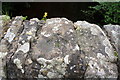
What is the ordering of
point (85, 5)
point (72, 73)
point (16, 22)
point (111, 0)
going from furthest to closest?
point (85, 5) < point (111, 0) < point (16, 22) < point (72, 73)

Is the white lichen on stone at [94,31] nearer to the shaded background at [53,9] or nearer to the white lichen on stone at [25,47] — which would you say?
the white lichen on stone at [25,47]

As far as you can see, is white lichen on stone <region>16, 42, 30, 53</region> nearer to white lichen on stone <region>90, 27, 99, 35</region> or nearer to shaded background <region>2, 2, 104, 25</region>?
white lichen on stone <region>90, 27, 99, 35</region>

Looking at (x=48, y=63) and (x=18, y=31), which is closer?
(x=48, y=63)

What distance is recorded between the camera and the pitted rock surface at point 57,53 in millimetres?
1713

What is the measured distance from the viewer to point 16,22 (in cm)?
219

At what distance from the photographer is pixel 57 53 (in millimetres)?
1747

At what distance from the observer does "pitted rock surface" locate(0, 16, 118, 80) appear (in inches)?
67.4

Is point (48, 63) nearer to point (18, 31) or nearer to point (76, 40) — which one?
point (76, 40)

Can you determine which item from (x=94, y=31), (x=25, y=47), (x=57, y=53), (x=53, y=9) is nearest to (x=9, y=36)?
(x=25, y=47)

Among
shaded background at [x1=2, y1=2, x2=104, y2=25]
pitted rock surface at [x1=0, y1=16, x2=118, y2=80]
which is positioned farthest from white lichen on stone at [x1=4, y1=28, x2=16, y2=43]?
shaded background at [x1=2, y1=2, x2=104, y2=25]

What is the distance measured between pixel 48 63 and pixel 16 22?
0.78 meters

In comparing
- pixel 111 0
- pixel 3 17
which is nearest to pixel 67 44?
pixel 3 17

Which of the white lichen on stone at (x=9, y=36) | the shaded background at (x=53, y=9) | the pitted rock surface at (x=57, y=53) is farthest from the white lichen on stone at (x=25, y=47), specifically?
the shaded background at (x=53, y=9)

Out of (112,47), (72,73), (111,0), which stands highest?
(111,0)
